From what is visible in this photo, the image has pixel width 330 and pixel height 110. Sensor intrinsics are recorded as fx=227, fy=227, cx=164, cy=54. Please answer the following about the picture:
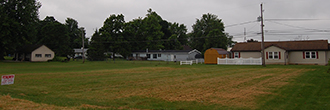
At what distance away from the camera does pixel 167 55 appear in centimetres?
5981

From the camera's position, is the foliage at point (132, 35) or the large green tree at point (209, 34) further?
the foliage at point (132, 35)

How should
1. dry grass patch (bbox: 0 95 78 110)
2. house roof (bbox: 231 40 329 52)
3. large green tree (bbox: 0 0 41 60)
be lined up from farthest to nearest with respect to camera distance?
large green tree (bbox: 0 0 41 60)
house roof (bbox: 231 40 329 52)
dry grass patch (bbox: 0 95 78 110)

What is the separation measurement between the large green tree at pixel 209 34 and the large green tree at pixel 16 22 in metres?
39.2

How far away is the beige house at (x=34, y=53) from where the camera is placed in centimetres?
5275

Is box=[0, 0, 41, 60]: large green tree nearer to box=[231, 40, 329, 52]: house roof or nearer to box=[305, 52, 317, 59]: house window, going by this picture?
box=[231, 40, 329, 52]: house roof

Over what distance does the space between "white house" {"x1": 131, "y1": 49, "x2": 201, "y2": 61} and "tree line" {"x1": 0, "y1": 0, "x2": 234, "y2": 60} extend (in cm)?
287

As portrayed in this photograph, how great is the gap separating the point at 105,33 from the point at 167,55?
1785 cm

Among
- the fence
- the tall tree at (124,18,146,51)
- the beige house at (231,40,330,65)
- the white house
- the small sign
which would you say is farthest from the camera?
the tall tree at (124,18,146,51)

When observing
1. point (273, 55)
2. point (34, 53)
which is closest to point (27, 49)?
point (34, 53)

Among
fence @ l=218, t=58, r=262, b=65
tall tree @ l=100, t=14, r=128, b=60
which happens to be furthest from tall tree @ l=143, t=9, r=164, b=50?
fence @ l=218, t=58, r=262, b=65

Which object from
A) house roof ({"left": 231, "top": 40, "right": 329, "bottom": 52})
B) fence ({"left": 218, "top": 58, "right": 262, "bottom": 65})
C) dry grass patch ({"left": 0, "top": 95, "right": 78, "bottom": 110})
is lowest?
dry grass patch ({"left": 0, "top": 95, "right": 78, "bottom": 110})

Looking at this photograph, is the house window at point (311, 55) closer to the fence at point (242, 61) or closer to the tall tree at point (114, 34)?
the fence at point (242, 61)

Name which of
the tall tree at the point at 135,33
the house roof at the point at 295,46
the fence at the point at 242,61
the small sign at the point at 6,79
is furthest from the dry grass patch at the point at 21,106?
the tall tree at the point at 135,33

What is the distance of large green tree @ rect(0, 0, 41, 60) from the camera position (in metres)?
43.5
